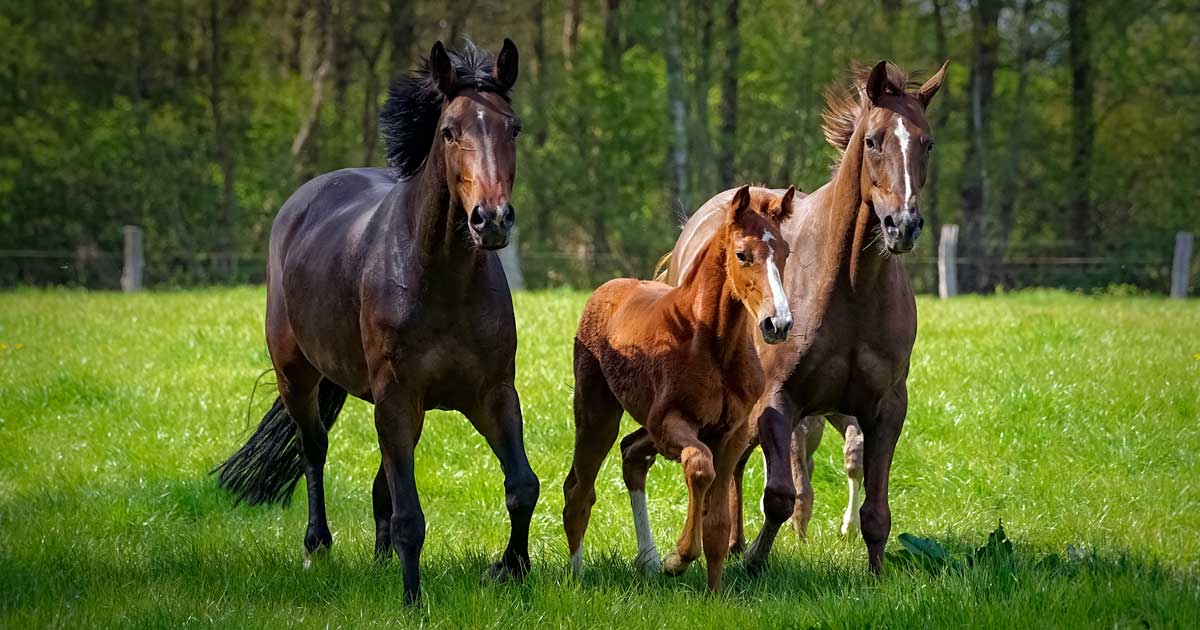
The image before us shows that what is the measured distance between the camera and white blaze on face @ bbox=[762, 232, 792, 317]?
16.0 ft

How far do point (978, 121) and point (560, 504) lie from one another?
23673 mm

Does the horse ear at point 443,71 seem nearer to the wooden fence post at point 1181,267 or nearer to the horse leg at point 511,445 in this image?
the horse leg at point 511,445

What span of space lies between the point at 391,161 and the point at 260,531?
97.6 inches

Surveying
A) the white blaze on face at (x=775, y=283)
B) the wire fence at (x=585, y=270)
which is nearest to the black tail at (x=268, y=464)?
the white blaze on face at (x=775, y=283)

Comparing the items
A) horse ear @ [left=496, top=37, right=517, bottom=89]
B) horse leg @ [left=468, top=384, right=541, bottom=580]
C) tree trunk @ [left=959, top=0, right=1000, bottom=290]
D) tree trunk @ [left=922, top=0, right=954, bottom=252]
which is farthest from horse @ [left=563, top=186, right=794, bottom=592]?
tree trunk @ [left=922, top=0, right=954, bottom=252]

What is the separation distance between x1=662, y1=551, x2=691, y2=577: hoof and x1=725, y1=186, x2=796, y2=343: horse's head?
103 cm

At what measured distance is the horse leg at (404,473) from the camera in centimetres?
525

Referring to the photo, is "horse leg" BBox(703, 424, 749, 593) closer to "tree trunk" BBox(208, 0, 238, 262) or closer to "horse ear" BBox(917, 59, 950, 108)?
"horse ear" BBox(917, 59, 950, 108)

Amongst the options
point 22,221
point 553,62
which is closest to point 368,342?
point 22,221

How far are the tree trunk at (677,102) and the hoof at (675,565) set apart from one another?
22.5 metres

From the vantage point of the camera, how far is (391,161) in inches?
229

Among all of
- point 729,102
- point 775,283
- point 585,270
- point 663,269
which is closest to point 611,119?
point 729,102

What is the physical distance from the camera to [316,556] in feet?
20.4

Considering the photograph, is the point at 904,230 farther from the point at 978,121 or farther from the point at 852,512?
the point at 978,121
